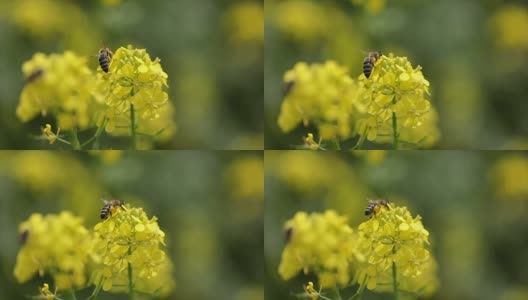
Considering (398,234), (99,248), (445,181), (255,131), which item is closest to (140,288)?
(99,248)

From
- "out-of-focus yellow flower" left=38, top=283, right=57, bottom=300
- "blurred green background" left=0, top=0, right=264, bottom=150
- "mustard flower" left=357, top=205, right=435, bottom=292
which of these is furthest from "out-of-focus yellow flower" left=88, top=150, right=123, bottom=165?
"mustard flower" left=357, top=205, right=435, bottom=292

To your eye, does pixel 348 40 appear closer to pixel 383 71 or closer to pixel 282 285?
pixel 383 71

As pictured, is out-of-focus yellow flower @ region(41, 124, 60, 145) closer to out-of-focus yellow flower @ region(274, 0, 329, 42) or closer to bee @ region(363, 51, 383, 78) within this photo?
out-of-focus yellow flower @ region(274, 0, 329, 42)

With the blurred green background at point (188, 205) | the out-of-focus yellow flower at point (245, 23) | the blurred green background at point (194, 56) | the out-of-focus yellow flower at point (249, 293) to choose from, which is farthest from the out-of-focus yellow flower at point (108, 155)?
the out-of-focus yellow flower at point (249, 293)

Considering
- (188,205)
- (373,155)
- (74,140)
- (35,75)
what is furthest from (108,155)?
(373,155)

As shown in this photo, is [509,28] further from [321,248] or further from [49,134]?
[49,134]
